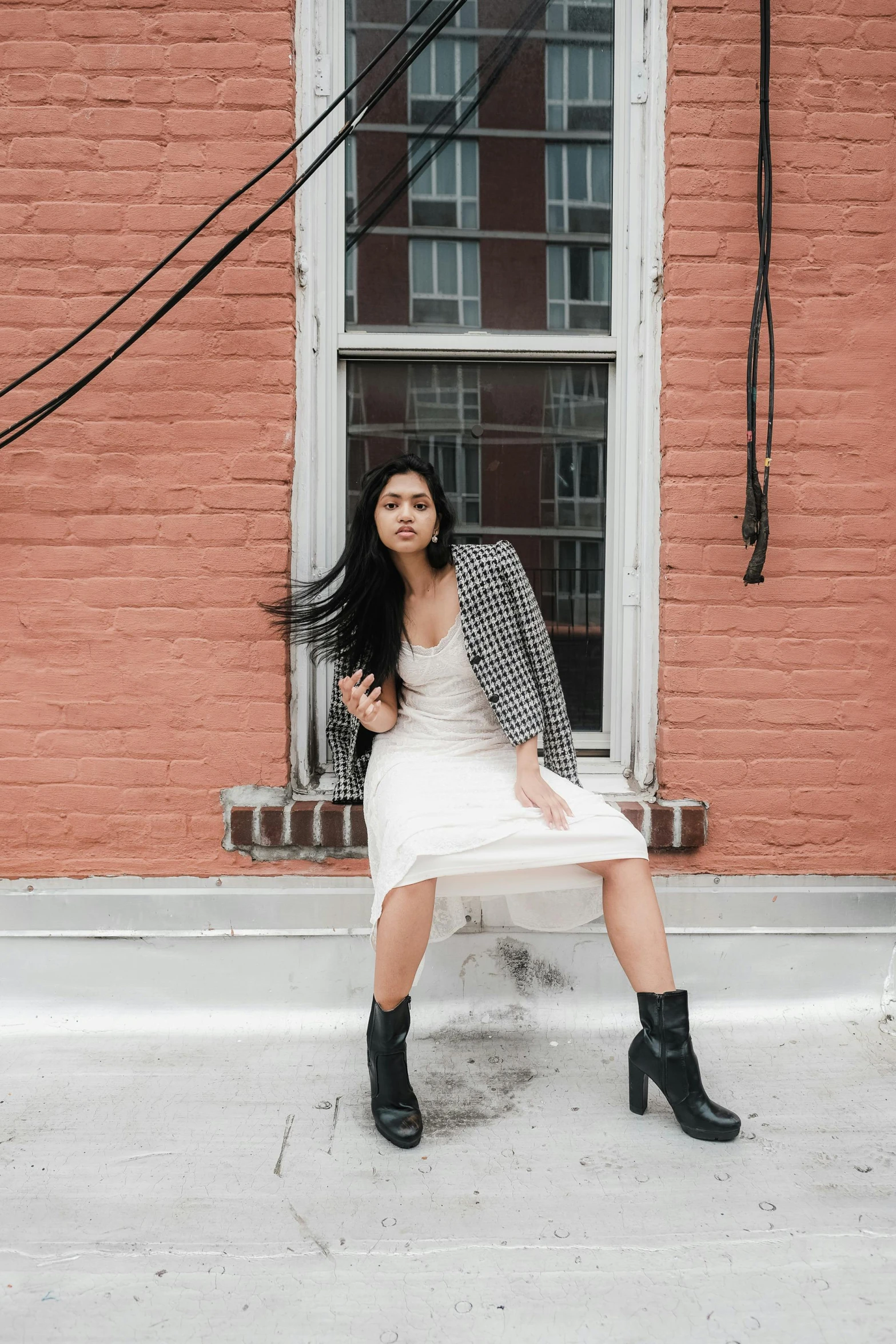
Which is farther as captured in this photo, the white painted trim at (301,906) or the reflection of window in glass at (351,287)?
the reflection of window in glass at (351,287)

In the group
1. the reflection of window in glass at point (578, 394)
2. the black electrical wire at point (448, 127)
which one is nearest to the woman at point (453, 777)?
the reflection of window in glass at point (578, 394)

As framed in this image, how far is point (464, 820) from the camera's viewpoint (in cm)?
222

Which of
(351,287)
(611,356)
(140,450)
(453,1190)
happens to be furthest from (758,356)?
(453,1190)

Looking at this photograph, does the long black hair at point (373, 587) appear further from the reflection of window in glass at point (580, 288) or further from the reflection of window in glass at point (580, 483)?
the reflection of window in glass at point (580, 288)

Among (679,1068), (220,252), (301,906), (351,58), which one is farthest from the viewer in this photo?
(351,58)

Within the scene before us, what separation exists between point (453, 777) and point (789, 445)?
1.41 metres

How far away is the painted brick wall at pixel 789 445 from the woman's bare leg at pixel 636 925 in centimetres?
58

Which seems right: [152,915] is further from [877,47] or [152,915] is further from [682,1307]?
[877,47]

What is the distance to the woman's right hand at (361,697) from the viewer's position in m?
2.37

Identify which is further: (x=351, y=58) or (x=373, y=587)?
(x=351, y=58)

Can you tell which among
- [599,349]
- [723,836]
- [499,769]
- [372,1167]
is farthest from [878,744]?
[372,1167]

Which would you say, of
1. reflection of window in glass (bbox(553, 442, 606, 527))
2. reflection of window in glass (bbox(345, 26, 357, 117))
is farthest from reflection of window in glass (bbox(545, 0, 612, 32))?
reflection of window in glass (bbox(553, 442, 606, 527))

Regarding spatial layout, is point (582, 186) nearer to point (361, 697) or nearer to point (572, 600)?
point (572, 600)

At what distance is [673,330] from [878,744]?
1378mm
